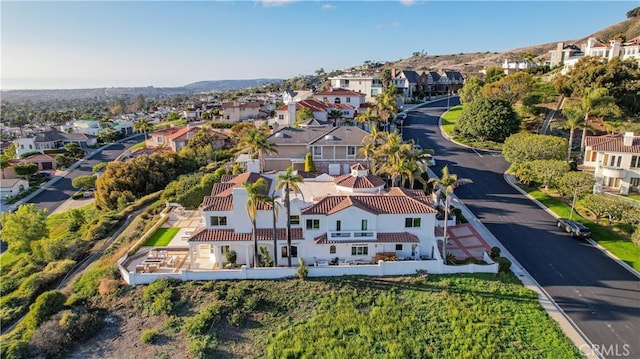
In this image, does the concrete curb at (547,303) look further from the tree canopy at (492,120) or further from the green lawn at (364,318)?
the tree canopy at (492,120)

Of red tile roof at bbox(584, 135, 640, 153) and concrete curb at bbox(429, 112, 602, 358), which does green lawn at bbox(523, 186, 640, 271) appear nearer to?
red tile roof at bbox(584, 135, 640, 153)

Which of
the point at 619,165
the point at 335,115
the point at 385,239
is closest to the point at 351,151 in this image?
the point at 385,239

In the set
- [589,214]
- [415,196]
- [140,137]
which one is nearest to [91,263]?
[415,196]

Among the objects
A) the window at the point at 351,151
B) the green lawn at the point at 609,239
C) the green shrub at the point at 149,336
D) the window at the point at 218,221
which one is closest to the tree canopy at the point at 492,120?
the green lawn at the point at 609,239

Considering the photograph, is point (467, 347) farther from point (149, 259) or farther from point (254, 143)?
point (254, 143)

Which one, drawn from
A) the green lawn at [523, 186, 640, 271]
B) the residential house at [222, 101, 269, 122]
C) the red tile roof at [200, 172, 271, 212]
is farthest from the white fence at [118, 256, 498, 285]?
the residential house at [222, 101, 269, 122]

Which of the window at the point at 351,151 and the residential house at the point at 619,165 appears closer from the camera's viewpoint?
the residential house at the point at 619,165
